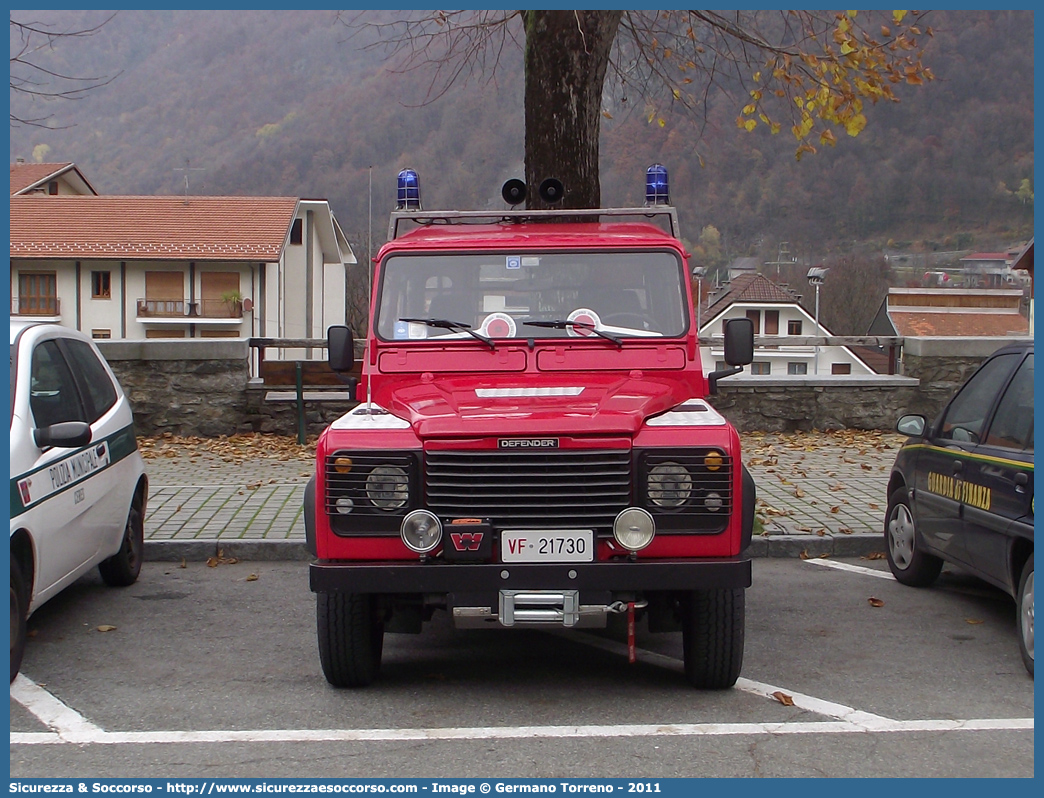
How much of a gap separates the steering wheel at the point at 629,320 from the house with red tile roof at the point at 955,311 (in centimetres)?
Answer: 4004

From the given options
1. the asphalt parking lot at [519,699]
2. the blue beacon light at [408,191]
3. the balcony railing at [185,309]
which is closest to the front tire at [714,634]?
the asphalt parking lot at [519,699]

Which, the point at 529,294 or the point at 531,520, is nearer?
the point at 531,520

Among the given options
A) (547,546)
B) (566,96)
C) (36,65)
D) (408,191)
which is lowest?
(547,546)

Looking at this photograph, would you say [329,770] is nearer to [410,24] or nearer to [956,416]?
[956,416]

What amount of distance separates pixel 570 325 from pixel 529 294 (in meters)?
0.31

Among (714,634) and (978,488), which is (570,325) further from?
(978,488)

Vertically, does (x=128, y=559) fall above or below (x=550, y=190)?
below

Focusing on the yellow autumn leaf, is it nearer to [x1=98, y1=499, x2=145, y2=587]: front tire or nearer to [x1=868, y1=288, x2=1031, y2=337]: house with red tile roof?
[x1=98, y1=499, x2=145, y2=587]: front tire

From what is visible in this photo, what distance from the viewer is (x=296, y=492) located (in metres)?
10.3

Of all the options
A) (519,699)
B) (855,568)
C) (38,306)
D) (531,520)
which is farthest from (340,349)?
(38,306)

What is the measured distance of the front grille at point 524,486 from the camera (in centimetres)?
476

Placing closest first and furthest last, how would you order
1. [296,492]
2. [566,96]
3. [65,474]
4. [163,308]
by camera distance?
[65,474] → [566,96] → [296,492] → [163,308]

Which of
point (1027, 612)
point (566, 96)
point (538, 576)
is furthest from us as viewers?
point (566, 96)

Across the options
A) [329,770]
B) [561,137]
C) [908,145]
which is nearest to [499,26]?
[561,137]
